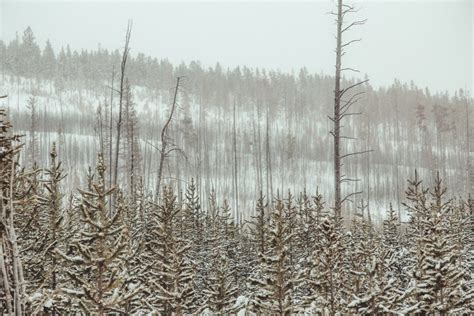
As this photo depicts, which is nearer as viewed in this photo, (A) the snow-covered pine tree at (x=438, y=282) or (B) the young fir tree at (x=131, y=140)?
(A) the snow-covered pine tree at (x=438, y=282)

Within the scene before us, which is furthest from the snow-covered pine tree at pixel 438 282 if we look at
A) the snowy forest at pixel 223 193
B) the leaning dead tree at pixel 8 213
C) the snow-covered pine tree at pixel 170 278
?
the leaning dead tree at pixel 8 213

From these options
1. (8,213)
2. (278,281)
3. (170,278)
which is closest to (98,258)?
(8,213)

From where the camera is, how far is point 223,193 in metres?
57.9

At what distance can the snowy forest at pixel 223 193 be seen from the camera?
6.63 m

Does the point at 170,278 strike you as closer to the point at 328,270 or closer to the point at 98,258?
the point at 328,270

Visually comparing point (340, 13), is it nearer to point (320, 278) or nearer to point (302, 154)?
point (320, 278)

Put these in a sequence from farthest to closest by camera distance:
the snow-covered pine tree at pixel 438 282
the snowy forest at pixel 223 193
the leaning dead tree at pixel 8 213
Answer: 1. the snow-covered pine tree at pixel 438 282
2. the snowy forest at pixel 223 193
3. the leaning dead tree at pixel 8 213

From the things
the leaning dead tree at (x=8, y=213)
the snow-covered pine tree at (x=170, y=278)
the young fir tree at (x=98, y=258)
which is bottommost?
the snow-covered pine tree at (x=170, y=278)

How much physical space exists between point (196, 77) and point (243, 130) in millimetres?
24448

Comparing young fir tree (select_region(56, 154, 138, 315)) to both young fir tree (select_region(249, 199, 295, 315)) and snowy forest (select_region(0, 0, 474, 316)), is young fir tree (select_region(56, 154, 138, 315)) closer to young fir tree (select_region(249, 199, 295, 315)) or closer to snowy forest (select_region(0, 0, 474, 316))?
snowy forest (select_region(0, 0, 474, 316))

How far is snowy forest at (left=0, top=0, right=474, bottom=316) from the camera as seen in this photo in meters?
6.63

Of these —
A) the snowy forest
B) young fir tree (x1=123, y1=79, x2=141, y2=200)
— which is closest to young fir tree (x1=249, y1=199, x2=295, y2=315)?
the snowy forest

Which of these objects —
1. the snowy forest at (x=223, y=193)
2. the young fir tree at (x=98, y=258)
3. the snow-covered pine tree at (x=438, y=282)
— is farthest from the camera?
the snow-covered pine tree at (x=438, y=282)

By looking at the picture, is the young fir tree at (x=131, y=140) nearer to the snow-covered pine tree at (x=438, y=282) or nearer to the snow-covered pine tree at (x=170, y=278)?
the snow-covered pine tree at (x=170, y=278)
